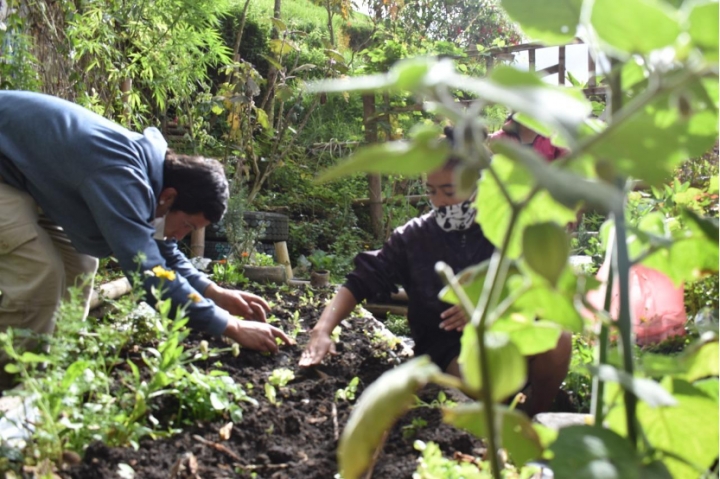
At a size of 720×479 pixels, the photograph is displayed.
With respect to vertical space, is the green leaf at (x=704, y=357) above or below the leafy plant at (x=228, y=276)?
above

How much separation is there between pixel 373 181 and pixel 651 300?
21.7 ft

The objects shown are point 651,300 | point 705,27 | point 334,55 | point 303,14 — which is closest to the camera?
point 705,27

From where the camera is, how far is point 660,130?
0.53 metres

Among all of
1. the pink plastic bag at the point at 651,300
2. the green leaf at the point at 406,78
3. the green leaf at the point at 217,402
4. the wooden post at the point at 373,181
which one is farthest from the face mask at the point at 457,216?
the wooden post at the point at 373,181

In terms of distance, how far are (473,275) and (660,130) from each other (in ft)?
0.83

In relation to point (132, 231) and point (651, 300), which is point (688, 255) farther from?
point (132, 231)

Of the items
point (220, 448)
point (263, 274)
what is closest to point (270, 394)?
point (220, 448)

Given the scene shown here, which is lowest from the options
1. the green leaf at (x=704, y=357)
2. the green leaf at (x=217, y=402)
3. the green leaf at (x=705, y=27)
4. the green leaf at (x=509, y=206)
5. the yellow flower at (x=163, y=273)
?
the green leaf at (x=217, y=402)

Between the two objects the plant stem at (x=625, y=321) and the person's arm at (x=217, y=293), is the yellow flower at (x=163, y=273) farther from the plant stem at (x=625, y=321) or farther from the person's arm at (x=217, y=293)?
the plant stem at (x=625, y=321)

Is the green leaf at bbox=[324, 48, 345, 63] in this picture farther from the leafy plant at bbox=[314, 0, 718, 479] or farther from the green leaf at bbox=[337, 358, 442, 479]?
the green leaf at bbox=[337, 358, 442, 479]

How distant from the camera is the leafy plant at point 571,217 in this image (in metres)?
0.48

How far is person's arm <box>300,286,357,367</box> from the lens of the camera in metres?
2.60

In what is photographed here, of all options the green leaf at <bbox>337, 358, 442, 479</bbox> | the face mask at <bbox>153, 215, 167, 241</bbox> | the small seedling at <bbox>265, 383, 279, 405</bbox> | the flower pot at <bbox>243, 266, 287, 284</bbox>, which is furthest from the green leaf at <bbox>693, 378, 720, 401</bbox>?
the flower pot at <bbox>243, 266, 287, 284</bbox>

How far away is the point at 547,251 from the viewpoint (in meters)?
0.53
